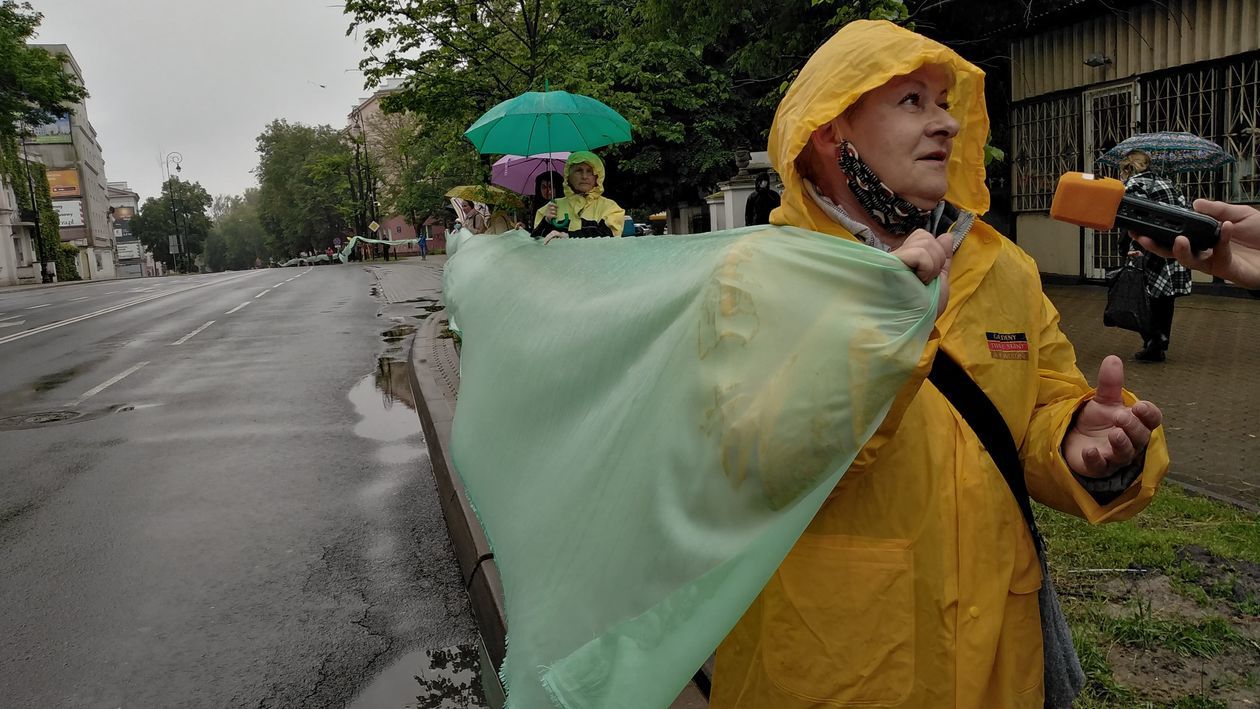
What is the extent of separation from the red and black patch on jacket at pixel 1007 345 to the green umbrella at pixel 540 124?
7414mm

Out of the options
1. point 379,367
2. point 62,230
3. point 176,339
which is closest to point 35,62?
point 176,339

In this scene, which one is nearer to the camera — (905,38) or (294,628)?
(905,38)

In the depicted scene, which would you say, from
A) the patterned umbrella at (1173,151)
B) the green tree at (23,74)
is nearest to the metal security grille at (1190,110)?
the patterned umbrella at (1173,151)

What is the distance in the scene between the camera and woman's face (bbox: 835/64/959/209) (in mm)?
1711

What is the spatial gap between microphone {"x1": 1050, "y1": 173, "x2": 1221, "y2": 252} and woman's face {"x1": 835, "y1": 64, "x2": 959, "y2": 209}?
0.73 feet

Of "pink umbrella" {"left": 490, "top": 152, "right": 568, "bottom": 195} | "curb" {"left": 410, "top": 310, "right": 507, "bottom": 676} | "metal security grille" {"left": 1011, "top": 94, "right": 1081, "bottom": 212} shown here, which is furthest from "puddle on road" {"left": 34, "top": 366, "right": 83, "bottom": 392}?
"metal security grille" {"left": 1011, "top": 94, "right": 1081, "bottom": 212}

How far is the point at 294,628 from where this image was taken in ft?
14.2

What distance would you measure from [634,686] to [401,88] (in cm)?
1259

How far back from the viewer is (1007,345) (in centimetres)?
175

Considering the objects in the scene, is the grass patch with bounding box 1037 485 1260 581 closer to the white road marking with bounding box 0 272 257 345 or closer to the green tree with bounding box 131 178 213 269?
the white road marking with bounding box 0 272 257 345

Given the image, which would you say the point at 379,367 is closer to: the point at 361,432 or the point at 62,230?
the point at 361,432

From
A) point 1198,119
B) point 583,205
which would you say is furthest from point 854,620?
point 1198,119

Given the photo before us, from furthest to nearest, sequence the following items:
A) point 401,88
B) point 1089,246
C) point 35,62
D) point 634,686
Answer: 1. point 35,62
2. point 1089,246
3. point 401,88
4. point 634,686

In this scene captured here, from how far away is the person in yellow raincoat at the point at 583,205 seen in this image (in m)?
7.84
